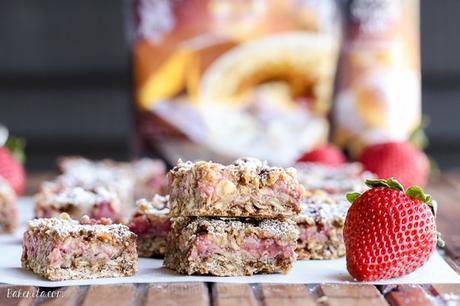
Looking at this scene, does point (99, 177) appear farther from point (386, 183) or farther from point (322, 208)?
point (386, 183)

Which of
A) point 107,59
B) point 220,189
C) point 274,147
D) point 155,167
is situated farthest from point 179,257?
point 107,59

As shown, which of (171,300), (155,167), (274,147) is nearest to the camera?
(171,300)

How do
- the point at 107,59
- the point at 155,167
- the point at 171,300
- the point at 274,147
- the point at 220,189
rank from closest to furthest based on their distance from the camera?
1. the point at 171,300
2. the point at 220,189
3. the point at 155,167
4. the point at 274,147
5. the point at 107,59

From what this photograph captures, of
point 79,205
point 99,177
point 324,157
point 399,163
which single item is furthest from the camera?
point 324,157

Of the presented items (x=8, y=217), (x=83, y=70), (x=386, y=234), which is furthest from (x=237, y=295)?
(x=83, y=70)

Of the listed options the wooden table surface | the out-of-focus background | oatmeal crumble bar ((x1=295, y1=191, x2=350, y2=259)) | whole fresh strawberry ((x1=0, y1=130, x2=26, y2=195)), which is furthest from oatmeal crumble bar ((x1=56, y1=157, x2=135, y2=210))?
the out-of-focus background

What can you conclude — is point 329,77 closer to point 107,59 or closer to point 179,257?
point 107,59
